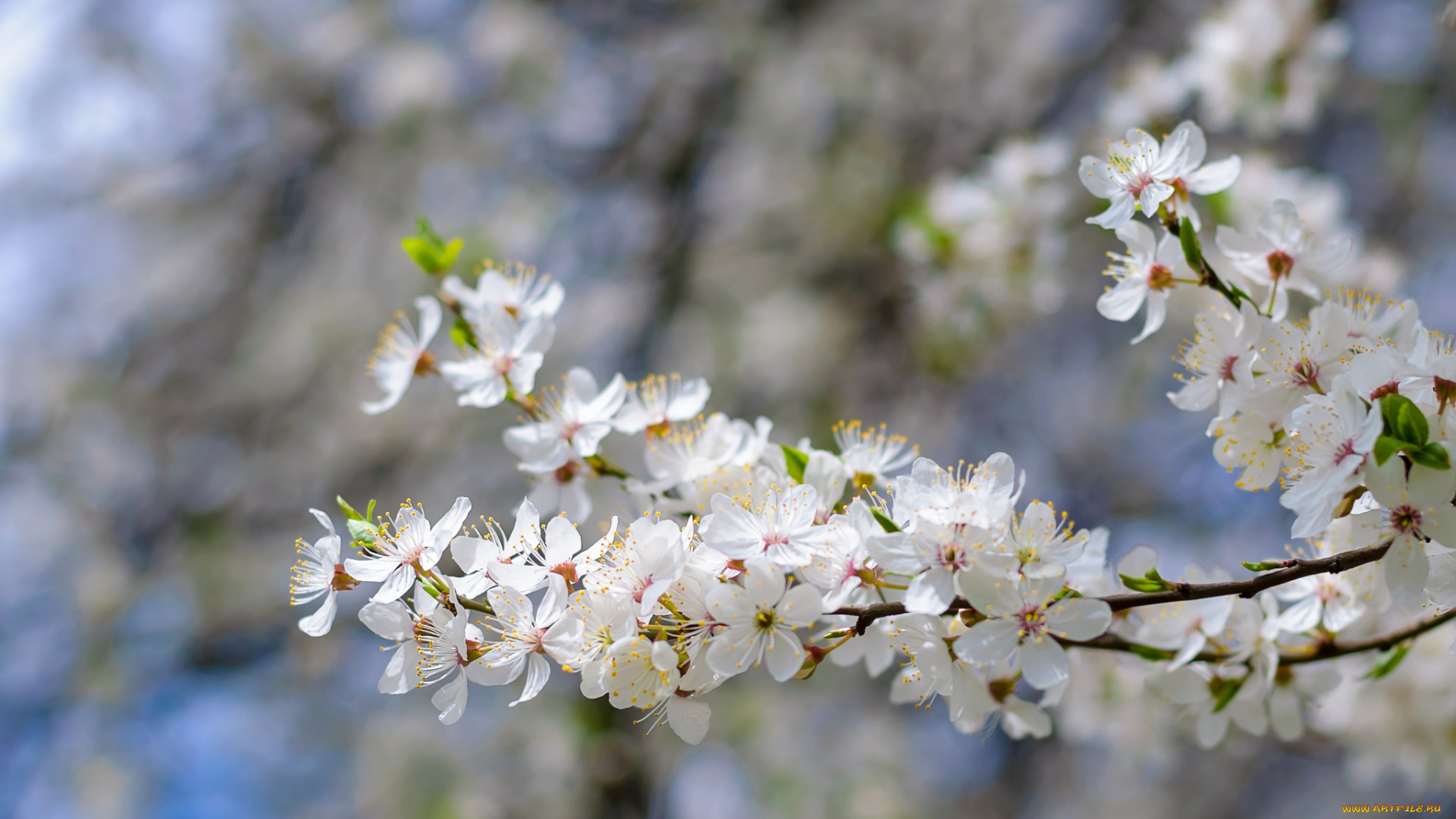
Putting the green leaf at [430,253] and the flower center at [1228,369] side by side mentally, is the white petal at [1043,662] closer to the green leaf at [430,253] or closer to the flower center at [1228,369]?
the flower center at [1228,369]

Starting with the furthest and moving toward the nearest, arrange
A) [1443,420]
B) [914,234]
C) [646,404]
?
[914,234] < [646,404] < [1443,420]

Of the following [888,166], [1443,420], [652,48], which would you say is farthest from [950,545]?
[652,48]

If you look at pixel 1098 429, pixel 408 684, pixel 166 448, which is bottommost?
pixel 408 684

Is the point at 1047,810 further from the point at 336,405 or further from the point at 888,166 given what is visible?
the point at 336,405

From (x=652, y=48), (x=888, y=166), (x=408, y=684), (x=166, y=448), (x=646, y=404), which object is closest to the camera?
(x=408, y=684)

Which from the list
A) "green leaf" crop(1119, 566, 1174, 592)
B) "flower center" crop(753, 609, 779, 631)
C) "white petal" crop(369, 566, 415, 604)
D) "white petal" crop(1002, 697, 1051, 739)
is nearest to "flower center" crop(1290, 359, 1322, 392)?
"green leaf" crop(1119, 566, 1174, 592)

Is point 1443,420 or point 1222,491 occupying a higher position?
point 1222,491

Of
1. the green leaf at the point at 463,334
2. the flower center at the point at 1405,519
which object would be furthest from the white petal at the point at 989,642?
the green leaf at the point at 463,334

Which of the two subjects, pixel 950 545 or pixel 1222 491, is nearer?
pixel 950 545
